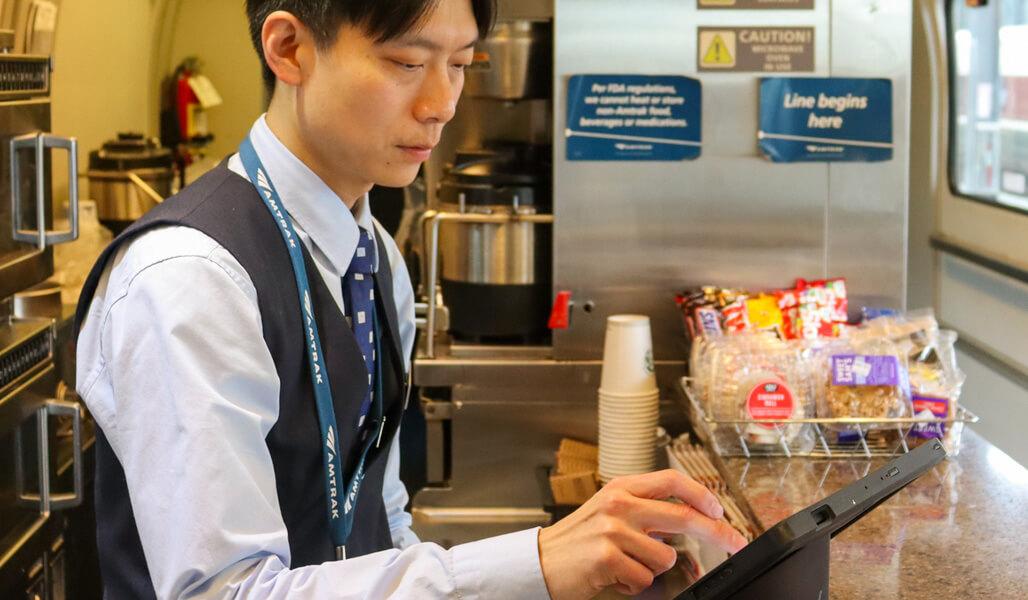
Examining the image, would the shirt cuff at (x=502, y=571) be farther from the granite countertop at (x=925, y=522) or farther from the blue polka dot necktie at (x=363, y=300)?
the granite countertop at (x=925, y=522)

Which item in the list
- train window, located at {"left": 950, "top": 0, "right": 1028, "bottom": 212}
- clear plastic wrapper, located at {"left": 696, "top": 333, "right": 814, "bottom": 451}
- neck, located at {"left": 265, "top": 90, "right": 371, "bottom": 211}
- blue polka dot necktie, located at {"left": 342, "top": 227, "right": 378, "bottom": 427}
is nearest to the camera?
neck, located at {"left": 265, "top": 90, "right": 371, "bottom": 211}

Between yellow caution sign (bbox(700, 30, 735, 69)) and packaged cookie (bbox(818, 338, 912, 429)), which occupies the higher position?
yellow caution sign (bbox(700, 30, 735, 69))

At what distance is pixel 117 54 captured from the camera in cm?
543

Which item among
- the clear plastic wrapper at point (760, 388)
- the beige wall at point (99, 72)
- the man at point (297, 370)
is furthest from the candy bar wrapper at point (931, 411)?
the beige wall at point (99, 72)

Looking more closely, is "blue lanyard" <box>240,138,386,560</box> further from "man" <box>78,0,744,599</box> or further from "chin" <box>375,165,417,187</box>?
"chin" <box>375,165,417,187</box>

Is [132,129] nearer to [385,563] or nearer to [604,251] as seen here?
[604,251]

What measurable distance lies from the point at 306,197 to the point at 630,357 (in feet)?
4.45

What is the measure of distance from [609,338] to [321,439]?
1.42m

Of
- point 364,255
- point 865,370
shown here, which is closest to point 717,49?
point 865,370

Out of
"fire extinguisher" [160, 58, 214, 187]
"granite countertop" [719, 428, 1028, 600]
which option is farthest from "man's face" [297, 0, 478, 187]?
"fire extinguisher" [160, 58, 214, 187]

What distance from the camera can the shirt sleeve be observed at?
4.08 ft

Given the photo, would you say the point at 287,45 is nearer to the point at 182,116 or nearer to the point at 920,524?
the point at 920,524

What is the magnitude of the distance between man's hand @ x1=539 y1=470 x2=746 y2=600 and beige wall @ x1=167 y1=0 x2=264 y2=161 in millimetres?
5623

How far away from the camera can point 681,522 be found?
1.28m
